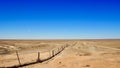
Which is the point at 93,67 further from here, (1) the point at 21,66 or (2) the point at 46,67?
(1) the point at 21,66

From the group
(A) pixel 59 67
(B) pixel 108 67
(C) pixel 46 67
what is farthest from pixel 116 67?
(C) pixel 46 67

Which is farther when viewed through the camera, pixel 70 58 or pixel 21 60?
pixel 21 60

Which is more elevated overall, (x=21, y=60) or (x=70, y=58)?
(x=70, y=58)

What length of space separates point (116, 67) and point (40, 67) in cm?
749

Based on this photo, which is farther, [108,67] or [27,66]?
[27,66]

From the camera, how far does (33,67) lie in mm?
19172

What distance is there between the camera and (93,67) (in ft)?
61.9

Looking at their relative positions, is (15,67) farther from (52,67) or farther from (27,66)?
(52,67)

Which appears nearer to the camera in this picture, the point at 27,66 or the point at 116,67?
the point at 116,67

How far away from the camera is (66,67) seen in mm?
18812

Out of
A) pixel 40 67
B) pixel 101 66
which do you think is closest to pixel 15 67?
pixel 40 67

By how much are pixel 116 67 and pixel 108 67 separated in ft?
2.55

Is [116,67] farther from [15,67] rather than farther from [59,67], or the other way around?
[15,67]

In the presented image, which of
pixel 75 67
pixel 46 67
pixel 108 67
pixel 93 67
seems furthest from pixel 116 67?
pixel 46 67
